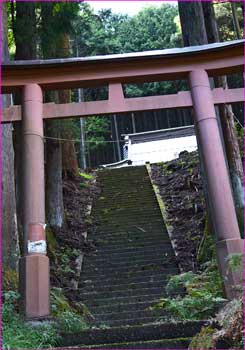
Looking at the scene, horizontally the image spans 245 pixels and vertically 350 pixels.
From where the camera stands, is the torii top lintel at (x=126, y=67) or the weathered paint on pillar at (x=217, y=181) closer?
the weathered paint on pillar at (x=217, y=181)

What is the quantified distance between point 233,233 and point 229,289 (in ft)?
1.96

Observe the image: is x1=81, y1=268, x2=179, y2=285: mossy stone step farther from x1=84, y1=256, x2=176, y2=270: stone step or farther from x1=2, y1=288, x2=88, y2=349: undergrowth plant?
x1=2, y1=288, x2=88, y2=349: undergrowth plant

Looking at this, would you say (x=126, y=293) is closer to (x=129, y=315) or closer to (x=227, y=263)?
(x=129, y=315)

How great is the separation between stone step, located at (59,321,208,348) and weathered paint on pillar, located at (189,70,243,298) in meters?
0.77

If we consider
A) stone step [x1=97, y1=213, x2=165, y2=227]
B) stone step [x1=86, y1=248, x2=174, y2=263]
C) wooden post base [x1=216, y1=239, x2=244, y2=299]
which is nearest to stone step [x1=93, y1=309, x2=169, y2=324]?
wooden post base [x1=216, y1=239, x2=244, y2=299]

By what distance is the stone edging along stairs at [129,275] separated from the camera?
4129 mm

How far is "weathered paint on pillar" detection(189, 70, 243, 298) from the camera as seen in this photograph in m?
4.93

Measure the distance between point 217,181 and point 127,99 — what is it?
4.84ft

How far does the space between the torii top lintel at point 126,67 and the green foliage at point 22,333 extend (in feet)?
8.78

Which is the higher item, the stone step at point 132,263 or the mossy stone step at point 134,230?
the mossy stone step at point 134,230

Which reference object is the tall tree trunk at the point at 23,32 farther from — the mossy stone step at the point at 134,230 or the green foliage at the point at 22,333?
the green foliage at the point at 22,333

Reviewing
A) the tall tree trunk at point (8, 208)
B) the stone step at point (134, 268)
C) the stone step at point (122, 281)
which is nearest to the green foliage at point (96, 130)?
the stone step at point (134, 268)

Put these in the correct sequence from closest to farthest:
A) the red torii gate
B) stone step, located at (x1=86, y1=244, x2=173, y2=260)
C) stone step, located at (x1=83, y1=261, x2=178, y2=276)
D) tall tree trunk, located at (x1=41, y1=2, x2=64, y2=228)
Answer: the red torii gate, stone step, located at (x1=83, y1=261, x2=178, y2=276), stone step, located at (x1=86, y1=244, x2=173, y2=260), tall tree trunk, located at (x1=41, y1=2, x2=64, y2=228)

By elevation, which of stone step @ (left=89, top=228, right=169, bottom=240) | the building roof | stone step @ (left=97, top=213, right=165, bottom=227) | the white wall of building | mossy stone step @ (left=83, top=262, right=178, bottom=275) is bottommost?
mossy stone step @ (left=83, top=262, right=178, bottom=275)
